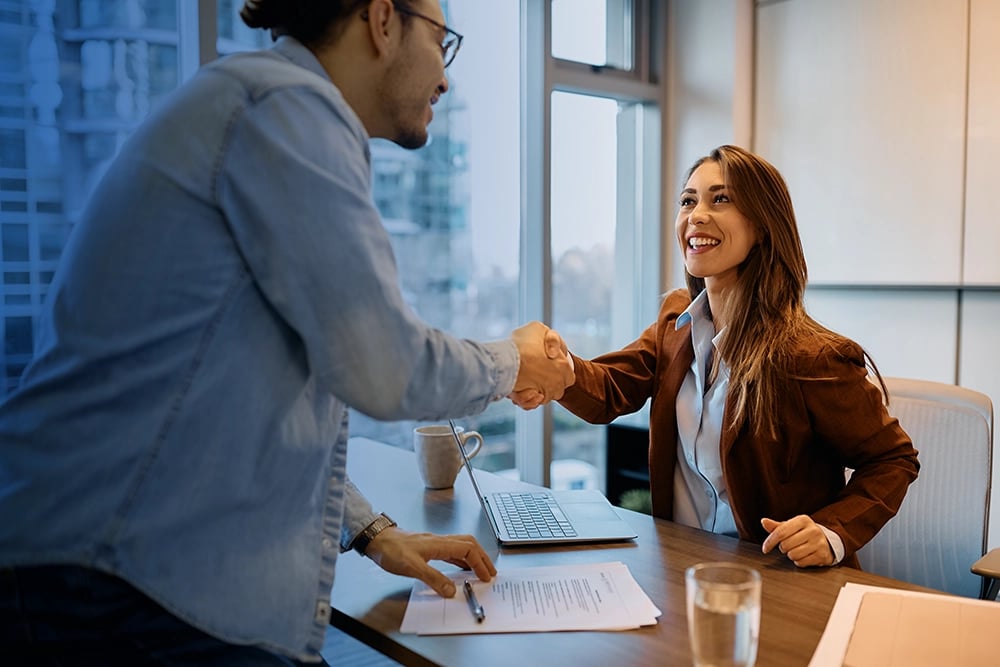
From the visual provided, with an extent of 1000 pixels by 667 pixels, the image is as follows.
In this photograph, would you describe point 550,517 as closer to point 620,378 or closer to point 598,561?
point 598,561

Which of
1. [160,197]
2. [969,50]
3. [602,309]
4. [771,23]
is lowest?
[602,309]

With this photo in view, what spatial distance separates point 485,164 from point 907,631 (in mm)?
2522

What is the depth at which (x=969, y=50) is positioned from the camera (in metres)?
2.91

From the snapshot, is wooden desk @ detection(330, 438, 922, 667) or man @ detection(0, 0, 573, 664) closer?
man @ detection(0, 0, 573, 664)

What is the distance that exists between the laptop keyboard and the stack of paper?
0.49 m

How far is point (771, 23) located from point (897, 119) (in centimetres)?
73

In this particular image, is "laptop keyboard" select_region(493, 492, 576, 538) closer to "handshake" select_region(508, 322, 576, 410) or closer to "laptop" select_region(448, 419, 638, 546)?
"laptop" select_region(448, 419, 638, 546)

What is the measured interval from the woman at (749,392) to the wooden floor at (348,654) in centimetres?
129

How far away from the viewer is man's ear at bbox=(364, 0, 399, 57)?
1.06 m

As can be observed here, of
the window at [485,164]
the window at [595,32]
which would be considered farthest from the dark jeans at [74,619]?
the window at [595,32]

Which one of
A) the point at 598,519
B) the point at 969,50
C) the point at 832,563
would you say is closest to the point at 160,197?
the point at 598,519

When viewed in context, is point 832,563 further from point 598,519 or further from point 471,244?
point 471,244

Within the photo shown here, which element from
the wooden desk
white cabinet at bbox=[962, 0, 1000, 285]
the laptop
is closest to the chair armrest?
the wooden desk

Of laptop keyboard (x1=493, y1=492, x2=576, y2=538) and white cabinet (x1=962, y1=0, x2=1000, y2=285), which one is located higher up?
white cabinet (x1=962, y1=0, x2=1000, y2=285)
